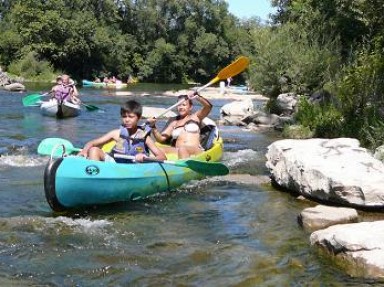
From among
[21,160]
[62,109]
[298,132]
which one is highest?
[298,132]

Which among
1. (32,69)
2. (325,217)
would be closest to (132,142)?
(325,217)

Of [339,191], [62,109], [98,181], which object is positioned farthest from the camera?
[62,109]

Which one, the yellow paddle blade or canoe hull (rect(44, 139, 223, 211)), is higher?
the yellow paddle blade

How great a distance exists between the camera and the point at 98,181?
5.68m

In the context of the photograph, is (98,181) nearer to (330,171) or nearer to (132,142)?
(132,142)

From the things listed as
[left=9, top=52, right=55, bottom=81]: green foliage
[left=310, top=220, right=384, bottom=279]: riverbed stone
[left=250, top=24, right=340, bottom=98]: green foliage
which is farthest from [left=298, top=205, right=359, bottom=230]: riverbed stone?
[left=9, top=52, right=55, bottom=81]: green foliage

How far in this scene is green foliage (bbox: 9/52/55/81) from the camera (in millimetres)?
40125

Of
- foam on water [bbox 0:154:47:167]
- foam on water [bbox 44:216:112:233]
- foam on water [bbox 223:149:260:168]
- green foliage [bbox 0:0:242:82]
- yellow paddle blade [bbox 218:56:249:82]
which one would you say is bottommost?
foam on water [bbox 0:154:47:167]

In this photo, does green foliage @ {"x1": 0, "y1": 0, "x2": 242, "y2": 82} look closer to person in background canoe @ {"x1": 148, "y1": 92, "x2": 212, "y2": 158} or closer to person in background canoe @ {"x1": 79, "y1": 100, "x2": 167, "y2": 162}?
person in background canoe @ {"x1": 148, "y1": 92, "x2": 212, "y2": 158}

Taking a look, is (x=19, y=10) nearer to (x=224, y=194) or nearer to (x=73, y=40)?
(x=73, y=40)

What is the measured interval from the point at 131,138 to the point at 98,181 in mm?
841

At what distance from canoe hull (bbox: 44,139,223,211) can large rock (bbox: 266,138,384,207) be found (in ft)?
4.59

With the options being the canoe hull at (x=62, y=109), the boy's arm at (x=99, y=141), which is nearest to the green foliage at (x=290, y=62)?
the canoe hull at (x=62, y=109)

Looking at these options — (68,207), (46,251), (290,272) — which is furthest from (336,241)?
(68,207)
